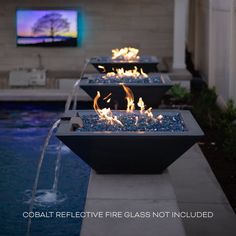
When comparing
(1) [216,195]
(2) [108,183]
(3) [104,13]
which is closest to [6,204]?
(2) [108,183]

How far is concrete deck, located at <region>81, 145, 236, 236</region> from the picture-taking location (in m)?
5.99

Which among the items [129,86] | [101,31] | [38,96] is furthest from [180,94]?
[101,31]

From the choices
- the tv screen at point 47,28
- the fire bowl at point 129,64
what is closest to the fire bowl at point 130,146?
the fire bowl at point 129,64

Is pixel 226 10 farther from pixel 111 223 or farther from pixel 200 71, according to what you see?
pixel 111 223

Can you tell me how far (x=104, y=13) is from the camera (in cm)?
2064

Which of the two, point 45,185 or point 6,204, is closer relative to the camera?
point 6,204

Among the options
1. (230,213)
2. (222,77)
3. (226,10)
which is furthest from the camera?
(222,77)

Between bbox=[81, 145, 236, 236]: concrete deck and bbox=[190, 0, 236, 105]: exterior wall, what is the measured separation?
4.93m

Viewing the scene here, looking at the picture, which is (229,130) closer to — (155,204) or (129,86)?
(129,86)

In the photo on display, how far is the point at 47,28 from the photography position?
67.5ft

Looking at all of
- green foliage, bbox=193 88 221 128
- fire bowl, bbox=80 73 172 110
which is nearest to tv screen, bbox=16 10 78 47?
green foliage, bbox=193 88 221 128

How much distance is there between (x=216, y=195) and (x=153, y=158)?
5.26ft

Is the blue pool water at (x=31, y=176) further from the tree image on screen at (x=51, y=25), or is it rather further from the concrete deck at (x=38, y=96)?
the tree image on screen at (x=51, y=25)

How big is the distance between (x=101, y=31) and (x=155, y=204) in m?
14.8
